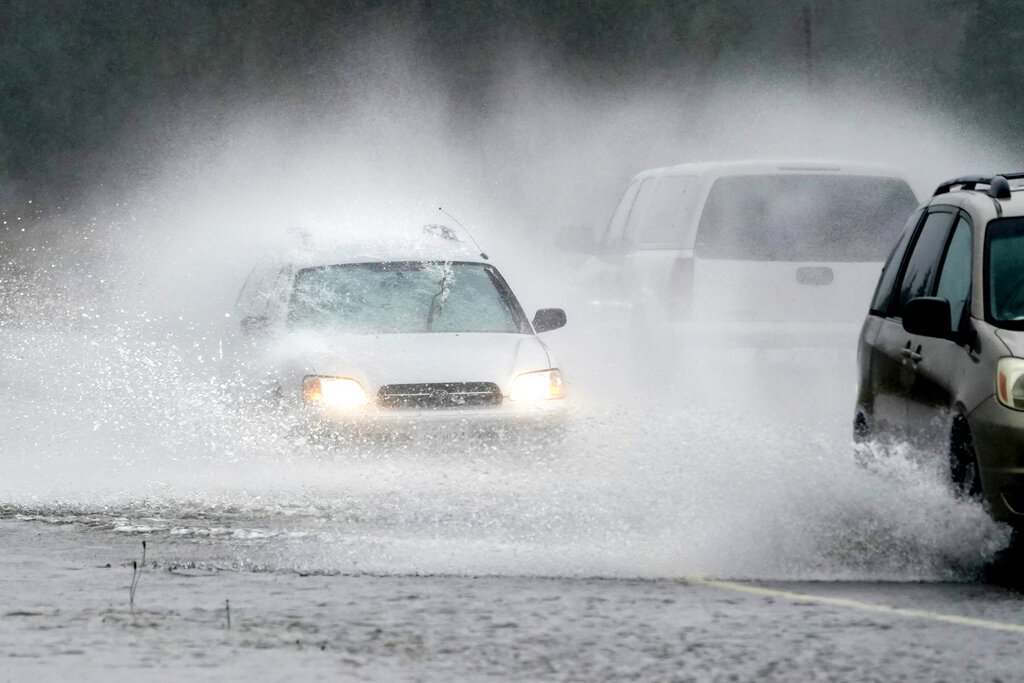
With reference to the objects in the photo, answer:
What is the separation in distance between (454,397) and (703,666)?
534 cm

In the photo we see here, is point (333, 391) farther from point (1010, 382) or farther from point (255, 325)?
point (1010, 382)

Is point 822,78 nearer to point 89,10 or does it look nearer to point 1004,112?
point 1004,112

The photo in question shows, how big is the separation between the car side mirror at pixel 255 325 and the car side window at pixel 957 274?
454 cm

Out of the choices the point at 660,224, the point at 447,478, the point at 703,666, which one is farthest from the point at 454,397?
the point at 703,666

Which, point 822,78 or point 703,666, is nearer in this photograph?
point 703,666

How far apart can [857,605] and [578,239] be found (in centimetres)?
981

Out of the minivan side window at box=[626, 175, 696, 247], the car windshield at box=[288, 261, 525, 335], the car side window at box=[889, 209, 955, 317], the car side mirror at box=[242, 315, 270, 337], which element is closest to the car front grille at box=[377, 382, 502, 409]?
the car windshield at box=[288, 261, 525, 335]

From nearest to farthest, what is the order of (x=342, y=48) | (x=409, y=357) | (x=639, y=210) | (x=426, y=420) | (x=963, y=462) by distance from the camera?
(x=963, y=462)
(x=426, y=420)
(x=409, y=357)
(x=639, y=210)
(x=342, y=48)

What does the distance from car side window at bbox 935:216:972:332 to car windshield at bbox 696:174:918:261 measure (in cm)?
477

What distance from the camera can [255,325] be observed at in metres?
13.3

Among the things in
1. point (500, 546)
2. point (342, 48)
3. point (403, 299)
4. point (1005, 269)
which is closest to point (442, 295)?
point (403, 299)

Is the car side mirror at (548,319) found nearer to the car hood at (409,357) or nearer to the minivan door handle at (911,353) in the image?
the car hood at (409,357)

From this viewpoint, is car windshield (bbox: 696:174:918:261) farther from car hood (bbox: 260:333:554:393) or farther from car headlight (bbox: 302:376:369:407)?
car headlight (bbox: 302:376:369:407)

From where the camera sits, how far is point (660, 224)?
15.8m
